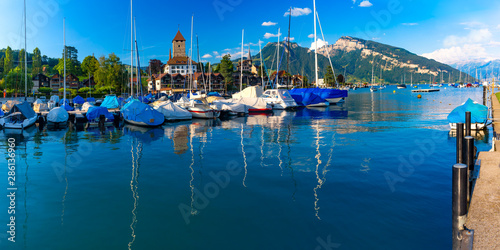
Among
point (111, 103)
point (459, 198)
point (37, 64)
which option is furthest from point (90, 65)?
point (459, 198)

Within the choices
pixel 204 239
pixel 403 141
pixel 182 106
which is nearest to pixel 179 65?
pixel 182 106

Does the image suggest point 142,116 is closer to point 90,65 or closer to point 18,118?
point 18,118

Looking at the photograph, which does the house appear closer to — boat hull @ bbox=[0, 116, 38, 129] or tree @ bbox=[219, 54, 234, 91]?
tree @ bbox=[219, 54, 234, 91]

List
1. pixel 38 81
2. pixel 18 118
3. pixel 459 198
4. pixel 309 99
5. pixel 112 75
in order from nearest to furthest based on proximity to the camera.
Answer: pixel 459 198 → pixel 18 118 → pixel 309 99 → pixel 112 75 → pixel 38 81

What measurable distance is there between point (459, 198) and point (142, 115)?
104 ft

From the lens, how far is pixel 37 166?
17266 mm

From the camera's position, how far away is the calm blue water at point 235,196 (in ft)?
28.1

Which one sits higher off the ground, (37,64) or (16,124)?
(37,64)

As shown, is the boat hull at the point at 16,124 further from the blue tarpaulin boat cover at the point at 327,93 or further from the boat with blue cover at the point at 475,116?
the blue tarpaulin boat cover at the point at 327,93

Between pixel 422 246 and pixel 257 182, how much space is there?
679 centimetres

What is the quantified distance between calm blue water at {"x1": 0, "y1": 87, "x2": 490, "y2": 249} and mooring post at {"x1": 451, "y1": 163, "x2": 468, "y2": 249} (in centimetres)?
108

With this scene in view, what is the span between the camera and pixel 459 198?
6.88 metres

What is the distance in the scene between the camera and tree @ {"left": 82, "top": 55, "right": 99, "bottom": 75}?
147275 millimetres

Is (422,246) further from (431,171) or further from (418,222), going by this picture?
(431,171)
